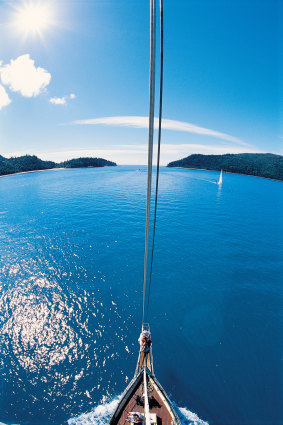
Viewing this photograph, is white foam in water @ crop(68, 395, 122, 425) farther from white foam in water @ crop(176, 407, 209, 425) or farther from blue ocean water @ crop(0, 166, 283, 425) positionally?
white foam in water @ crop(176, 407, 209, 425)

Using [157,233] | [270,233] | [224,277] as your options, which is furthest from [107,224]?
[270,233]

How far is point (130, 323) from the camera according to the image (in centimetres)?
1788

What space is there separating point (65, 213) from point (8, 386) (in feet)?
135

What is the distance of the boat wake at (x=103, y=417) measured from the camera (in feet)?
38.4

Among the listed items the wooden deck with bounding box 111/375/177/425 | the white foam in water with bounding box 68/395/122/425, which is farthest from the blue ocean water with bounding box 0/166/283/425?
the wooden deck with bounding box 111/375/177/425

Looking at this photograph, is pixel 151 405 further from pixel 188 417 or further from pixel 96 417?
pixel 96 417

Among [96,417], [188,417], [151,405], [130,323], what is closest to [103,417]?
[96,417]

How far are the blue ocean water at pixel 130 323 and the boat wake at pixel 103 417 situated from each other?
7cm

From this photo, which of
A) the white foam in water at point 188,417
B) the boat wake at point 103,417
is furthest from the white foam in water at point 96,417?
the white foam in water at point 188,417

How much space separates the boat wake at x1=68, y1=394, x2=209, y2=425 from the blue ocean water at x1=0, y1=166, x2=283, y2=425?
7 centimetres

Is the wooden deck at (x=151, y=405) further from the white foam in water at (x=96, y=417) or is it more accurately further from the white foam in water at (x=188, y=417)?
the white foam in water at (x=188, y=417)

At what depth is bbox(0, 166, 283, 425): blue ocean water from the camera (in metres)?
12.8

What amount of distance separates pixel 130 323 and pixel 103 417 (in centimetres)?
675

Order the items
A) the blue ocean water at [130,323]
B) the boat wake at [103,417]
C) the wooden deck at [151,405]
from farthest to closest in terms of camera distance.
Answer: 1. the blue ocean water at [130,323]
2. the boat wake at [103,417]
3. the wooden deck at [151,405]
